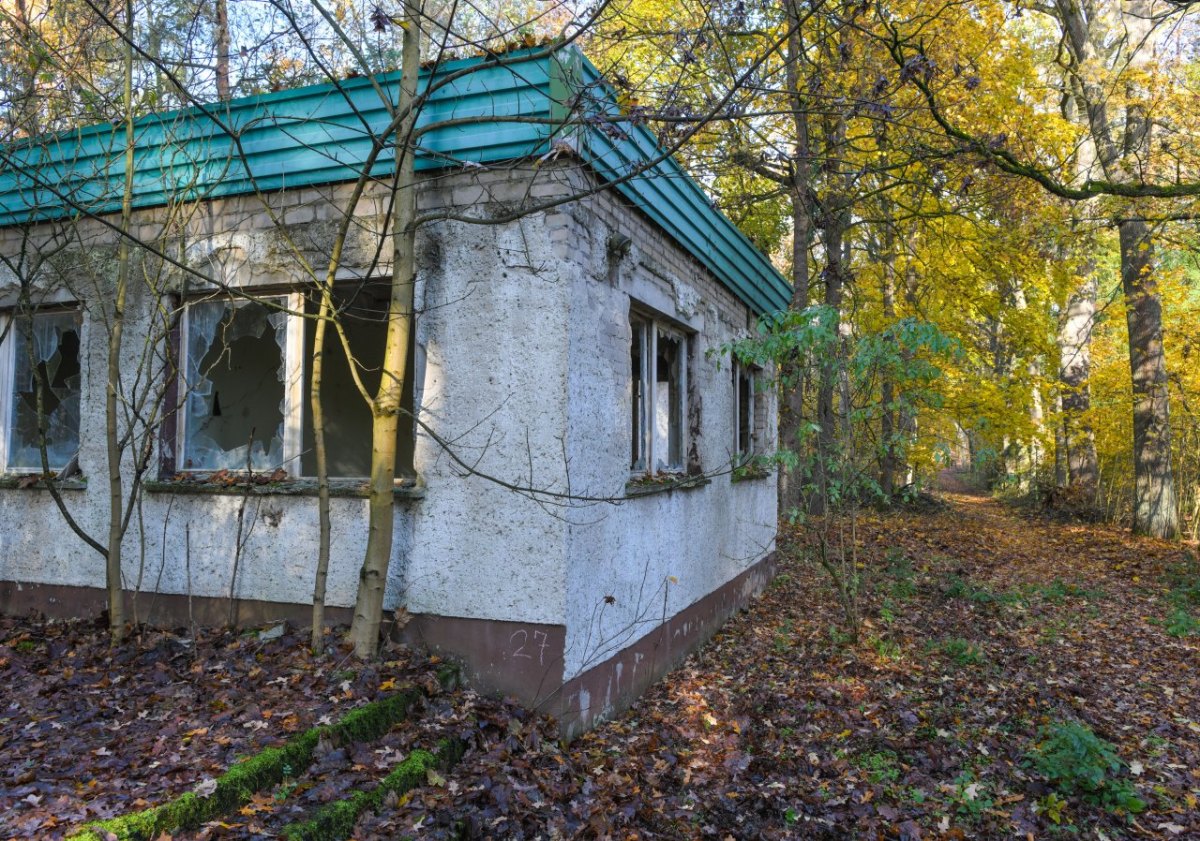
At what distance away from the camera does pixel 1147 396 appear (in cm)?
1388

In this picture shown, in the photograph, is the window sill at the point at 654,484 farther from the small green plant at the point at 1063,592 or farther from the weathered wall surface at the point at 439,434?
the small green plant at the point at 1063,592

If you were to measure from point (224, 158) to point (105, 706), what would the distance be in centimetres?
341

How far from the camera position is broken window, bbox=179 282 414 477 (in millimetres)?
5195

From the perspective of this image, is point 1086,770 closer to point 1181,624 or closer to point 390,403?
point 390,403

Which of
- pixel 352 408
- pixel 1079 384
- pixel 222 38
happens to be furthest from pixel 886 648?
pixel 1079 384

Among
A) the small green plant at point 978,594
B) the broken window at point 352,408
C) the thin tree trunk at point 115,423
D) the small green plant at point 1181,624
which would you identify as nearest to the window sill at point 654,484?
the thin tree trunk at point 115,423

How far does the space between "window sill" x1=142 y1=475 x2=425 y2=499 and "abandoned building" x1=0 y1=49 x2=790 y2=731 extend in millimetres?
20

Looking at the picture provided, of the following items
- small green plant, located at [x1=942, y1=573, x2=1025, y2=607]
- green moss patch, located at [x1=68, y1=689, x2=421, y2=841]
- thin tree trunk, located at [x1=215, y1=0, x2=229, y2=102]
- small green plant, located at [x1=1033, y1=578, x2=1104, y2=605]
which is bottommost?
small green plant, located at [x1=1033, y1=578, x2=1104, y2=605]

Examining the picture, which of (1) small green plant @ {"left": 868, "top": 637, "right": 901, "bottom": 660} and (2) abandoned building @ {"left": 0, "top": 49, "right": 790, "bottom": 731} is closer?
(2) abandoned building @ {"left": 0, "top": 49, "right": 790, "bottom": 731}

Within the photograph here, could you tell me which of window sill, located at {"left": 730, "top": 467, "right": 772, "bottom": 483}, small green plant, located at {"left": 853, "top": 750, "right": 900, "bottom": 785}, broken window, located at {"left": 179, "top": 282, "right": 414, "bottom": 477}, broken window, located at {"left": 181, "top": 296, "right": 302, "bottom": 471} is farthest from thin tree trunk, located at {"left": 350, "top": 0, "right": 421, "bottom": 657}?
window sill, located at {"left": 730, "top": 467, "right": 772, "bottom": 483}

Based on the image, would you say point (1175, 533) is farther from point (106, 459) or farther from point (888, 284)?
point (106, 459)

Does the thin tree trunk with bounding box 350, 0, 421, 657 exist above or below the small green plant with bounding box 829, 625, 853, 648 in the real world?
above

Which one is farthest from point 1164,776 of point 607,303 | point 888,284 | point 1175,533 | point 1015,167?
point 888,284

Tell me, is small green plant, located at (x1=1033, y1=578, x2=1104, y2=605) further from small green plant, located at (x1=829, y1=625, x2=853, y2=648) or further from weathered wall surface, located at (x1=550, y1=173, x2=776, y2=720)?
weathered wall surface, located at (x1=550, y1=173, x2=776, y2=720)
